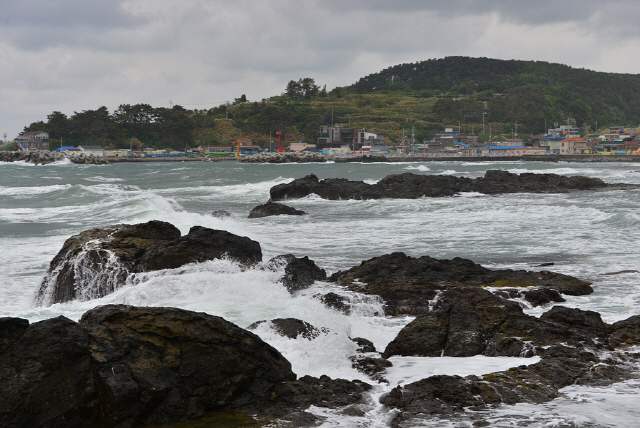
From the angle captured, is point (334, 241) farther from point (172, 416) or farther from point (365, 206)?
point (172, 416)

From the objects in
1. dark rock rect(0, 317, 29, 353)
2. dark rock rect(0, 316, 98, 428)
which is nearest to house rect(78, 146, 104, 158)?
dark rock rect(0, 317, 29, 353)

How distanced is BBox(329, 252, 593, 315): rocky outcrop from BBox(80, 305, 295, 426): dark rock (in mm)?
3351

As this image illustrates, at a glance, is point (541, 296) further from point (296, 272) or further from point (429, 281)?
point (296, 272)

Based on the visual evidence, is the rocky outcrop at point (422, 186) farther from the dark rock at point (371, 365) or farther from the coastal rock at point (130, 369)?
the coastal rock at point (130, 369)

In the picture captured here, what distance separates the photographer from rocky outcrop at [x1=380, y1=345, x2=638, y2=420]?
4785mm

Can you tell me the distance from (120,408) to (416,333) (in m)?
3.20

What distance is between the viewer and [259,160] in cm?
8738

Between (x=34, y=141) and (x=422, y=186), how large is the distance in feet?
314

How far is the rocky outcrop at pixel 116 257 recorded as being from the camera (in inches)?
359

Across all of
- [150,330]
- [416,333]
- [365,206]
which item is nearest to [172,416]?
[150,330]

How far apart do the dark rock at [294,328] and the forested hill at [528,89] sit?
135399 mm

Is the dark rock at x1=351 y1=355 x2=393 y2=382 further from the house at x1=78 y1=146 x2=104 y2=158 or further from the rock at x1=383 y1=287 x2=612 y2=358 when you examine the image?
the house at x1=78 y1=146 x2=104 y2=158

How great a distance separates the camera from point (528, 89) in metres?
152

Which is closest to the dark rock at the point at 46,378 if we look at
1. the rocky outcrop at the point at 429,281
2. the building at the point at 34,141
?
the rocky outcrop at the point at 429,281
